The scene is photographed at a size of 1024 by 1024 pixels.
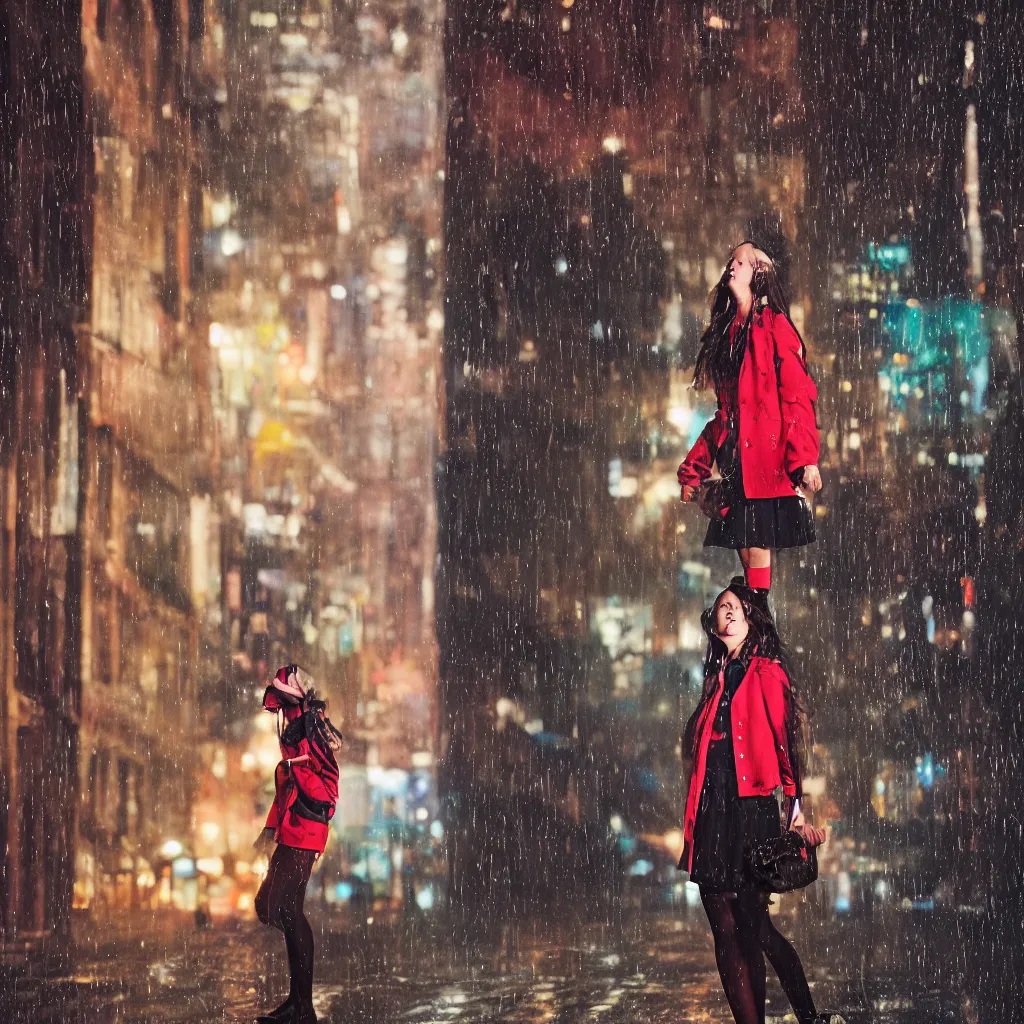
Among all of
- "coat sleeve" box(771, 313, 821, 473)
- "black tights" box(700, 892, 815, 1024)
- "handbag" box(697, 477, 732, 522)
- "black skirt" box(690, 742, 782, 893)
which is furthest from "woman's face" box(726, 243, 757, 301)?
"black tights" box(700, 892, 815, 1024)

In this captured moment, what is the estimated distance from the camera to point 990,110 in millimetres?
7004

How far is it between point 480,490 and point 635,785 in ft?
6.57

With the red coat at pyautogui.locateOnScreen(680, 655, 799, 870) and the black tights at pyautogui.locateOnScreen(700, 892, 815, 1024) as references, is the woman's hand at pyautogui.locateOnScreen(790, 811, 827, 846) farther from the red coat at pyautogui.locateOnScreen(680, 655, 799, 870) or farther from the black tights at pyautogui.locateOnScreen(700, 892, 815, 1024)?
the black tights at pyautogui.locateOnScreen(700, 892, 815, 1024)

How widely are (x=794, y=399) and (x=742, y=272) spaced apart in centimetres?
43

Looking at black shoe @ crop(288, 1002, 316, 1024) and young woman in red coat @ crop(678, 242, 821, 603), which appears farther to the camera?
black shoe @ crop(288, 1002, 316, 1024)

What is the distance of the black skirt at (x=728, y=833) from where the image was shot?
4082 mm

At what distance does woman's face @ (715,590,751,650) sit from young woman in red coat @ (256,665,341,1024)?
4.72ft

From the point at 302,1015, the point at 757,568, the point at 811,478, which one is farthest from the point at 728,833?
the point at 302,1015

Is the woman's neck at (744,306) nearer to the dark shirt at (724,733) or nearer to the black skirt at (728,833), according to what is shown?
the dark shirt at (724,733)

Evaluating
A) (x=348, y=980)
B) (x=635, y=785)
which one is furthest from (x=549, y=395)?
(x=348, y=980)

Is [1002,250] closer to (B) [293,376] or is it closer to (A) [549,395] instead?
(A) [549,395]

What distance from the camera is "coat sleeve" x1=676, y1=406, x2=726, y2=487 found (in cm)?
436

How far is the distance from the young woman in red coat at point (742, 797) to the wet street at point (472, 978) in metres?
1.38

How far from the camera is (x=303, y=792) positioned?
4.91 m
